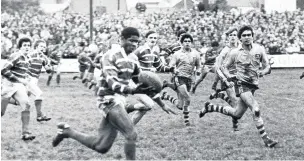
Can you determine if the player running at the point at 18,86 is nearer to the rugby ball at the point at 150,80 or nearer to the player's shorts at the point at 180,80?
the rugby ball at the point at 150,80

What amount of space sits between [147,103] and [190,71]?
287 cm

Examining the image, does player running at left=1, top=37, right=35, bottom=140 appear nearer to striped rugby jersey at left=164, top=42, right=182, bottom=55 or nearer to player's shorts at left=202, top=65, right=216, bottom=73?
striped rugby jersey at left=164, top=42, right=182, bottom=55

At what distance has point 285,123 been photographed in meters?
12.3

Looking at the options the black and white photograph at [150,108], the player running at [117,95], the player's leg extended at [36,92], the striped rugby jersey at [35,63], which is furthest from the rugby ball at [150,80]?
the striped rugby jersey at [35,63]

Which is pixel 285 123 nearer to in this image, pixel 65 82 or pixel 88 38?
pixel 65 82

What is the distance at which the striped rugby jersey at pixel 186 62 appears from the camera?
13.0 meters

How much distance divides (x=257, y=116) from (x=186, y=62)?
12.2 feet

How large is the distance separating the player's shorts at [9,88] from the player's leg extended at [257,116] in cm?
417

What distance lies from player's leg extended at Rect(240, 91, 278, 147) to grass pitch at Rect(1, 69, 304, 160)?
16 centimetres

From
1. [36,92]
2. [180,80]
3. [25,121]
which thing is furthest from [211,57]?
[25,121]

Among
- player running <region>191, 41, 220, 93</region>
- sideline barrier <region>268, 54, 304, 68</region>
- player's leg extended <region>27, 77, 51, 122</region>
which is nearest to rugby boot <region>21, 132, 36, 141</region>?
player's leg extended <region>27, 77, 51, 122</region>

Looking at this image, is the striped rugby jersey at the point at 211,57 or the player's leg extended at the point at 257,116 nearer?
the player's leg extended at the point at 257,116

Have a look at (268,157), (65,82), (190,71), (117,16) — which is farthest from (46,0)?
(268,157)

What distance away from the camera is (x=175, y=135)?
Result: 1088 cm
